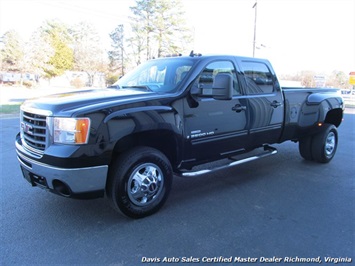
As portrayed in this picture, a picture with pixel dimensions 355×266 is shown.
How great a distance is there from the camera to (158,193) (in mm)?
3641

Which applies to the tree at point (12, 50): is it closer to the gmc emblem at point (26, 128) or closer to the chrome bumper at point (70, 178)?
the gmc emblem at point (26, 128)

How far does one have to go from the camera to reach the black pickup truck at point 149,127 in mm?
3021

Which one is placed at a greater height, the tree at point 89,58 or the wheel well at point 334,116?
the tree at point 89,58

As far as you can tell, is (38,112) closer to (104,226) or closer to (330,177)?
(104,226)

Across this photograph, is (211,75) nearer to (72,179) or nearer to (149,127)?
(149,127)

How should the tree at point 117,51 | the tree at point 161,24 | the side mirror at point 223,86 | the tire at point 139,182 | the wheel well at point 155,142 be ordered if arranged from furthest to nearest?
the tree at point 117,51, the tree at point 161,24, the side mirror at point 223,86, the wheel well at point 155,142, the tire at point 139,182

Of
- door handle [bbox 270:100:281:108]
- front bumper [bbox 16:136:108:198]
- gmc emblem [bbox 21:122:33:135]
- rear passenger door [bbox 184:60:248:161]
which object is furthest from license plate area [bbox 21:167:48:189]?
door handle [bbox 270:100:281:108]

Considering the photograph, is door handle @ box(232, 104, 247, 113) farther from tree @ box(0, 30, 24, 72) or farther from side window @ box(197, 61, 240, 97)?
tree @ box(0, 30, 24, 72)

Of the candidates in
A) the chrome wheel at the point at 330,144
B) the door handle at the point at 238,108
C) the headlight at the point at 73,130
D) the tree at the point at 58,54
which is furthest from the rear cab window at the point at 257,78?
the tree at the point at 58,54

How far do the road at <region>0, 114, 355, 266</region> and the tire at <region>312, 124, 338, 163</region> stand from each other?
0.96 metres

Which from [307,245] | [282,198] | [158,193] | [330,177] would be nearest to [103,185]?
[158,193]

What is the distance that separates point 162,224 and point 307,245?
1.52 metres

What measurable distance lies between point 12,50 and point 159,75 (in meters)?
46.0

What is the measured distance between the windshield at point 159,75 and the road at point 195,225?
155cm
